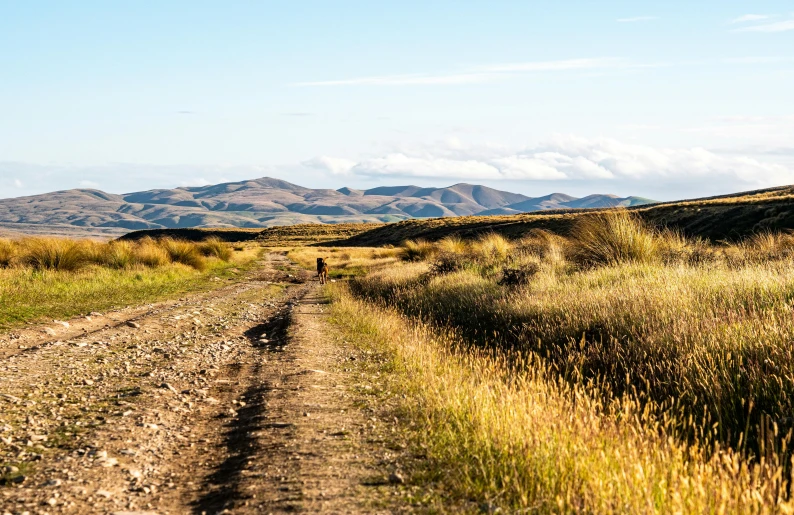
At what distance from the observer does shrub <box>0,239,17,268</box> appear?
22.8 metres

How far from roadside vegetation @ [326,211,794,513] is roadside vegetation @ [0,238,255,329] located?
23.1ft

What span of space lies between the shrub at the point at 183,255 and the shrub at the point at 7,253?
8.16 metres

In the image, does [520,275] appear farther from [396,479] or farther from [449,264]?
[396,479]

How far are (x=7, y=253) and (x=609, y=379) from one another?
23121 mm

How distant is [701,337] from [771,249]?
13.5m

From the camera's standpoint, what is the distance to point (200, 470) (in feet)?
15.7

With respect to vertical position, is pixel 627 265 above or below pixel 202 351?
above

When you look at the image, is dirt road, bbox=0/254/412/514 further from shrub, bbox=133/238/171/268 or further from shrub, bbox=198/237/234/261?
shrub, bbox=198/237/234/261

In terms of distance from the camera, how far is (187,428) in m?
5.92

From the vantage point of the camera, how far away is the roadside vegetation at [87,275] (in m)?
15.5

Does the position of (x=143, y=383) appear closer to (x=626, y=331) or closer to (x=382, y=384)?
(x=382, y=384)

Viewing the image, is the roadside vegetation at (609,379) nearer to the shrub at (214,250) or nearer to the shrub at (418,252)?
the shrub at (418,252)

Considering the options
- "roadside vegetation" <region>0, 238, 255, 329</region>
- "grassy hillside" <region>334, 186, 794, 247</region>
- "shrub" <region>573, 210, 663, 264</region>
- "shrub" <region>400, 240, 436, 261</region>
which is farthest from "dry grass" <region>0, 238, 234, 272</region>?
"grassy hillside" <region>334, 186, 794, 247</region>

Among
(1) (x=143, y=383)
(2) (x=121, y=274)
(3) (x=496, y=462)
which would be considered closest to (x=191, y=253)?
(2) (x=121, y=274)
